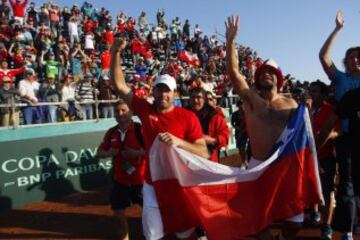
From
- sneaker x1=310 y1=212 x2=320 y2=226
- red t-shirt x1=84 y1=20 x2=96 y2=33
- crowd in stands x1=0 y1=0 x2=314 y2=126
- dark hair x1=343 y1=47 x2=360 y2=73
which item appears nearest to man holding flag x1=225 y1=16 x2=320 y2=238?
dark hair x1=343 y1=47 x2=360 y2=73

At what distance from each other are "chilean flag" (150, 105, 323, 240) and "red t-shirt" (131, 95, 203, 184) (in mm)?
132

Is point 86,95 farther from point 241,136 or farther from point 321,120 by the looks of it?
point 321,120

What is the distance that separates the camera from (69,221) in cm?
798

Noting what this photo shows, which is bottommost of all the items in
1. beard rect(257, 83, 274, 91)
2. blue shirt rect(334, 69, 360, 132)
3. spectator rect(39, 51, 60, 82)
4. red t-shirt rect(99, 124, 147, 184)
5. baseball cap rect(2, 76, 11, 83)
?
red t-shirt rect(99, 124, 147, 184)

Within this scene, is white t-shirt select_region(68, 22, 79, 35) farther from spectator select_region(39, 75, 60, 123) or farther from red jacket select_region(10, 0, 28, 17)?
spectator select_region(39, 75, 60, 123)

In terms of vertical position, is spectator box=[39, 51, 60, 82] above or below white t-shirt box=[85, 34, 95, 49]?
below

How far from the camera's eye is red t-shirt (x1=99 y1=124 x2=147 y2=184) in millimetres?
5934

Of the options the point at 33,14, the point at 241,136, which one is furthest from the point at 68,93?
the point at 33,14

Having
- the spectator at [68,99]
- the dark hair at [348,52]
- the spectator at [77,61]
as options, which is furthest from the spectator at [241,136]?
the spectator at [77,61]

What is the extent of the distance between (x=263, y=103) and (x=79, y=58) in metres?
12.1

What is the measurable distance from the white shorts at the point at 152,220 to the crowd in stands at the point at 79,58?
16.4 ft

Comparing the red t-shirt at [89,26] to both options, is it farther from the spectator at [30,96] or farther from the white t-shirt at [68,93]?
the spectator at [30,96]

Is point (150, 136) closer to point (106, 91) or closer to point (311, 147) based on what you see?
point (311, 147)

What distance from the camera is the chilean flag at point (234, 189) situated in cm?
448
